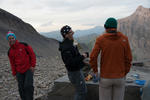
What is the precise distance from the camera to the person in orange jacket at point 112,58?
2893 mm

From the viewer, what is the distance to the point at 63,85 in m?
4.90

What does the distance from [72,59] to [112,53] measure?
0.64m

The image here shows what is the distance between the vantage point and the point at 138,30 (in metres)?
99.4

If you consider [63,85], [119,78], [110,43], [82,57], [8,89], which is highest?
[110,43]

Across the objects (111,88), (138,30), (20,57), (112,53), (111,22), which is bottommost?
(111,88)

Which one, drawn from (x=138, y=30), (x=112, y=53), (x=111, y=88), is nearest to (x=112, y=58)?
(x=112, y=53)

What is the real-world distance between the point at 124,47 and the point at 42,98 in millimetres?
3592

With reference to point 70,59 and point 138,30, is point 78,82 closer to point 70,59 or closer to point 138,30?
point 70,59

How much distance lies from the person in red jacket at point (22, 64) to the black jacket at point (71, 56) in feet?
4.23

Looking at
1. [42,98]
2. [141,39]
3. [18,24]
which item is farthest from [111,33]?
[141,39]

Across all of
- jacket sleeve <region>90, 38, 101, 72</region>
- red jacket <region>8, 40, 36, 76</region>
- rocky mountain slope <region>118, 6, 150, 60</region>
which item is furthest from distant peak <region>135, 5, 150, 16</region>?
jacket sleeve <region>90, 38, 101, 72</region>

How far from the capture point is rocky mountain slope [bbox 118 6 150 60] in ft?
279

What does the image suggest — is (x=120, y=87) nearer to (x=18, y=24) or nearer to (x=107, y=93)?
(x=107, y=93)

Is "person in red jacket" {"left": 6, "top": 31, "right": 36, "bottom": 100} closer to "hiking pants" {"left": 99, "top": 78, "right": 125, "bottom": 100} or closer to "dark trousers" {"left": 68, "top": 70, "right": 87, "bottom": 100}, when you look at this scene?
"dark trousers" {"left": 68, "top": 70, "right": 87, "bottom": 100}
